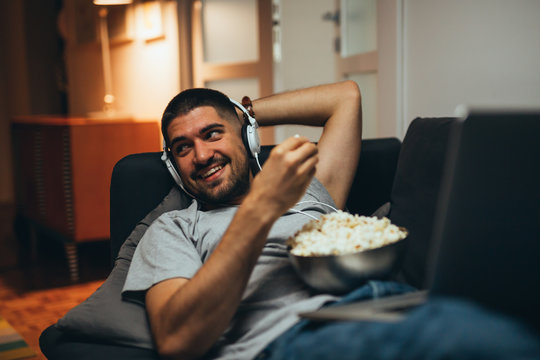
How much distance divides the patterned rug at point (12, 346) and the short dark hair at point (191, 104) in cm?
131

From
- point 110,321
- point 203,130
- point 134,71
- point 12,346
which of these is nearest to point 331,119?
point 203,130

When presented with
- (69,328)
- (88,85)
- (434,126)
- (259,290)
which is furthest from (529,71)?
(88,85)

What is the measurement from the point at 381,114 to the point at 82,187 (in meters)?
1.71

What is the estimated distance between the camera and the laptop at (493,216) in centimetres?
66

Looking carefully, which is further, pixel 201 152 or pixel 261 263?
pixel 201 152

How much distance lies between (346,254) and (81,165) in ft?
7.98

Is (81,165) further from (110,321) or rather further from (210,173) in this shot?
(110,321)

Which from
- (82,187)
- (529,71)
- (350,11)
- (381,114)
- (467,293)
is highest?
(350,11)

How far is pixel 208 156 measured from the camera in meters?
1.33

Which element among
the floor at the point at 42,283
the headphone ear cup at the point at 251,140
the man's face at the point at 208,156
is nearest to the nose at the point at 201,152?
the man's face at the point at 208,156

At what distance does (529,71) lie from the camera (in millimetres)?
1543

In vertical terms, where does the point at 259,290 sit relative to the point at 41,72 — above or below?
below

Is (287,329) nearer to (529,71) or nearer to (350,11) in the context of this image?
(529,71)

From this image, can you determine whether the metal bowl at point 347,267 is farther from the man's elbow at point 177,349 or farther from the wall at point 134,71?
the wall at point 134,71
